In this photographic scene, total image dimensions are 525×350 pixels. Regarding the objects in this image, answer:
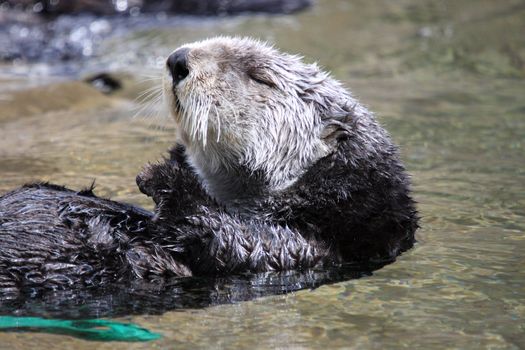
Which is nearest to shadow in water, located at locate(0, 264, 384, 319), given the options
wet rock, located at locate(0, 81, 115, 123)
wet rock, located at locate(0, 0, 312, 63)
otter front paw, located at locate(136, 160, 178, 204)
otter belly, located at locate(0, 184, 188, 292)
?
otter belly, located at locate(0, 184, 188, 292)

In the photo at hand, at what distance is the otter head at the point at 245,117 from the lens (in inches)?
178

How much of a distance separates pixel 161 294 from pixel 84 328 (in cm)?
50

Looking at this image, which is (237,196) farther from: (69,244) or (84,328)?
(84,328)

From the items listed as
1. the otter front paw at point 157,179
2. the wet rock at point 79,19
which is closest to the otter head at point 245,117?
the otter front paw at point 157,179

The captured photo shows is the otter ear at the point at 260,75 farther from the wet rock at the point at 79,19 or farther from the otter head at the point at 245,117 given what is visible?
the wet rock at the point at 79,19

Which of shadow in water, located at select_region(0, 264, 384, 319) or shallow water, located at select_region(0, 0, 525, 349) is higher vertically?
shallow water, located at select_region(0, 0, 525, 349)

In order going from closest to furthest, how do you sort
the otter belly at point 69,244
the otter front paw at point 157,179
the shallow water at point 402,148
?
the shallow water at point 402,148
the otter belly at point 69,244
the otter front paw at point 157,179

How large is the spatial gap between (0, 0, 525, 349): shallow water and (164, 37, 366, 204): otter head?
661 millimetres

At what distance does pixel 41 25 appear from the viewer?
1120 centimetres

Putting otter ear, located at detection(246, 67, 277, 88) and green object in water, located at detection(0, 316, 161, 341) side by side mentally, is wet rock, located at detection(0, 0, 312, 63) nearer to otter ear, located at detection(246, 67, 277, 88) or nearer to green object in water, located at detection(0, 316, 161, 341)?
otter ear, located at detection(246, 67, 277, 88)

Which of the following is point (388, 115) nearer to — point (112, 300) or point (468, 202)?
point (468, 202)

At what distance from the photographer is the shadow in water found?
3963 mm

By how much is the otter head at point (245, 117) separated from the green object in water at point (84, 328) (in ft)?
3.47

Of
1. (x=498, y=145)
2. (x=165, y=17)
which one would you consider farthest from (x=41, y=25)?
(x=498, y=145)
